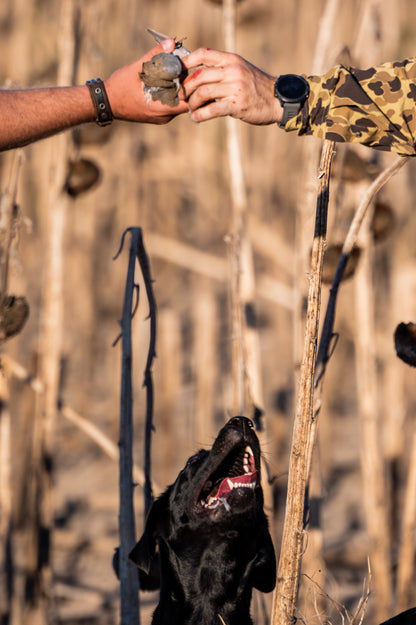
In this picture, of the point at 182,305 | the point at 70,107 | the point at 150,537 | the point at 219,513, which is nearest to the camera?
the point at 70,107

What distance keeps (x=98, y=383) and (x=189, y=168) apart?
243 cm

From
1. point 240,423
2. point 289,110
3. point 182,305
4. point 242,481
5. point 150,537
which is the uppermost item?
point 182,305

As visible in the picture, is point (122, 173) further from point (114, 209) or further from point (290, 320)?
point (290, 320)

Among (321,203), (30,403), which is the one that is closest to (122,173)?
(30,403)

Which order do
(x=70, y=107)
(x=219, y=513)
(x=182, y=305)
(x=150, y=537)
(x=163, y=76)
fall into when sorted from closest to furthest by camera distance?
(x=163, y=76), (x=70, y=107), (x=219, y=513), (x=150, y=537), (x=182, y=305)

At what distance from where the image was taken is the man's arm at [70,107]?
194 centimetres

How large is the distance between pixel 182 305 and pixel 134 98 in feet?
22.6

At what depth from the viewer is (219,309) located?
8469mm

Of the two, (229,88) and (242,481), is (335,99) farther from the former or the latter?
(242,481)

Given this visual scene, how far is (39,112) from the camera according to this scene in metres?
1.98

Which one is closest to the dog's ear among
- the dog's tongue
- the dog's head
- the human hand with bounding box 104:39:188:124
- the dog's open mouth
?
the dog's head

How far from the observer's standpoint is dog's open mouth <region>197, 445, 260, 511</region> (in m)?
2.11

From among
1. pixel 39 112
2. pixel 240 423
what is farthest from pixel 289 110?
pixel 240 423

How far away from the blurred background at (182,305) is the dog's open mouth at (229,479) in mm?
453
